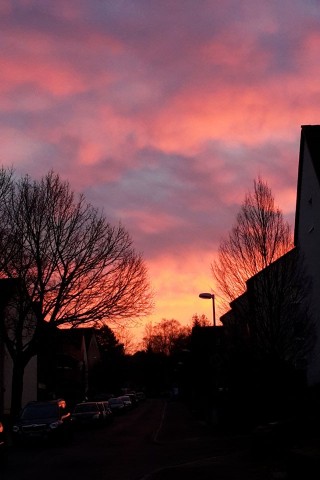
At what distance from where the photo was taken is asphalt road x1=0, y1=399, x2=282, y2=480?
1650cm

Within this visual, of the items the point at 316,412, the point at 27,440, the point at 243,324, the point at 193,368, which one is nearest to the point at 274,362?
the point at 243,324

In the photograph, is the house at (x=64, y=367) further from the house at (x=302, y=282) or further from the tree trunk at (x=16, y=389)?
the house at (x=302, y=282)

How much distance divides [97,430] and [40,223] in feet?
42.3

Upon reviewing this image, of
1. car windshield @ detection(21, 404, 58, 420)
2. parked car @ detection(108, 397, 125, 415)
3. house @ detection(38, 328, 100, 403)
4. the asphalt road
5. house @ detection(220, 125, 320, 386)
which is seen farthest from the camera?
parked car @ detection(108, 397, 125, 415)

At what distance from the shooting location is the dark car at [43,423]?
2818 cm

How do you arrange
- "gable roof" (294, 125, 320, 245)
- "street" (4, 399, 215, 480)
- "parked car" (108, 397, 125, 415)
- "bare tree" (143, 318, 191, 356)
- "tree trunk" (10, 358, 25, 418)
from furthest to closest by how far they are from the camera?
"bare tree" (143, 318, 191, 356)
"parked car" (108, 397, 125, 415)
"tree trunk" (10, 358, 25, 418)
"gable roof" (294, 125, 320, 245)
"street" (4, 399, 215, 480)

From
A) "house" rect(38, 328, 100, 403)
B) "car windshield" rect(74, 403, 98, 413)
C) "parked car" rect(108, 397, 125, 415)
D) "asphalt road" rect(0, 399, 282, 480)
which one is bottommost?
"parked car" rect(108, 397, 125, 415)

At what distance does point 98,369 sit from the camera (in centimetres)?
9825

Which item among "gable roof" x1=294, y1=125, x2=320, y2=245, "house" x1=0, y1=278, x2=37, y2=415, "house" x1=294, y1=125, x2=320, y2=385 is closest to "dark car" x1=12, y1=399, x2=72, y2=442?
"house" x1=0, y1=278, x2=37, y2=415

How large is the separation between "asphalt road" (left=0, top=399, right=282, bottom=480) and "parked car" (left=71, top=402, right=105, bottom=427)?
10134 mm

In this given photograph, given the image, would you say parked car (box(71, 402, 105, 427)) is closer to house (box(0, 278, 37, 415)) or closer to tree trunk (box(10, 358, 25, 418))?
tree trunk (box(10, 358, 25, 418))

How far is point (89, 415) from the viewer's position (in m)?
42.9

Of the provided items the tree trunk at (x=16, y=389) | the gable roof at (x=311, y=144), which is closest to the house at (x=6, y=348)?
the tree trunk at (x=16, y=389)

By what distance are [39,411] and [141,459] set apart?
32.0 feet
